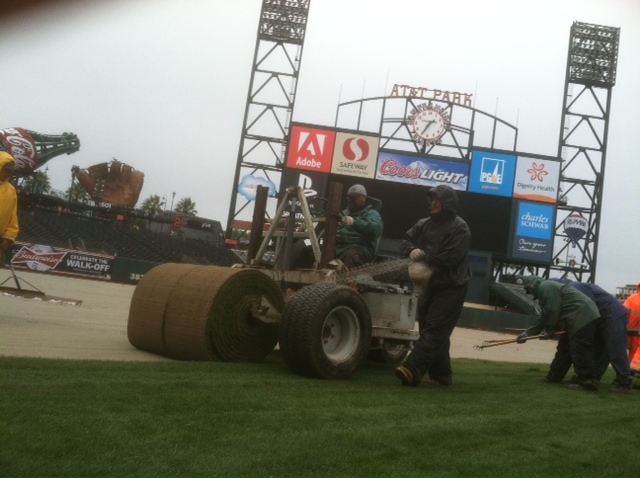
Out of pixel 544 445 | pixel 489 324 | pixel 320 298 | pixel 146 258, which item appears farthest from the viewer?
pixel 146 258

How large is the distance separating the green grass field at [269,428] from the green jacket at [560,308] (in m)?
2.06

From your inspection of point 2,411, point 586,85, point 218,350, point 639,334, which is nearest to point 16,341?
point 218,350

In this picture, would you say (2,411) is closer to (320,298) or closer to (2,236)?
(320,298)

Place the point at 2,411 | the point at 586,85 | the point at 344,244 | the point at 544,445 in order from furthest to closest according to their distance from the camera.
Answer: the point at 586,85
the point at 344,244
the point at 544,445
the point at 2,411

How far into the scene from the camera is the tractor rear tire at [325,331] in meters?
6.08

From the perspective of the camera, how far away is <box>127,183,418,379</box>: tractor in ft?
20.4

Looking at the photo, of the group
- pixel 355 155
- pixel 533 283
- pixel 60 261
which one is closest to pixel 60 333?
pixel 533 283

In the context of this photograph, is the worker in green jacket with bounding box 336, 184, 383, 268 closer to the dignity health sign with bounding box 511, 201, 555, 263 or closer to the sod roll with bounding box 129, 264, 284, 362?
the sod roll with bounding box 129, 264, 284, 362

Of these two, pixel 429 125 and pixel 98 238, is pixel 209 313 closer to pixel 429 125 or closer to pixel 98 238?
pixel 429 125

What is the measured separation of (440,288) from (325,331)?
1219 mm

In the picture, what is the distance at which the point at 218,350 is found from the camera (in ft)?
21.7

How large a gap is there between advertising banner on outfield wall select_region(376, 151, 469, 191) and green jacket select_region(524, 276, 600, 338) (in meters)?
27.0

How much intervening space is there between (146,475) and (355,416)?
6.10 ft

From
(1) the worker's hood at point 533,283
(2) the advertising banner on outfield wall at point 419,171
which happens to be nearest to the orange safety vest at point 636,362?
(1) the worker's hood at point 533,283
